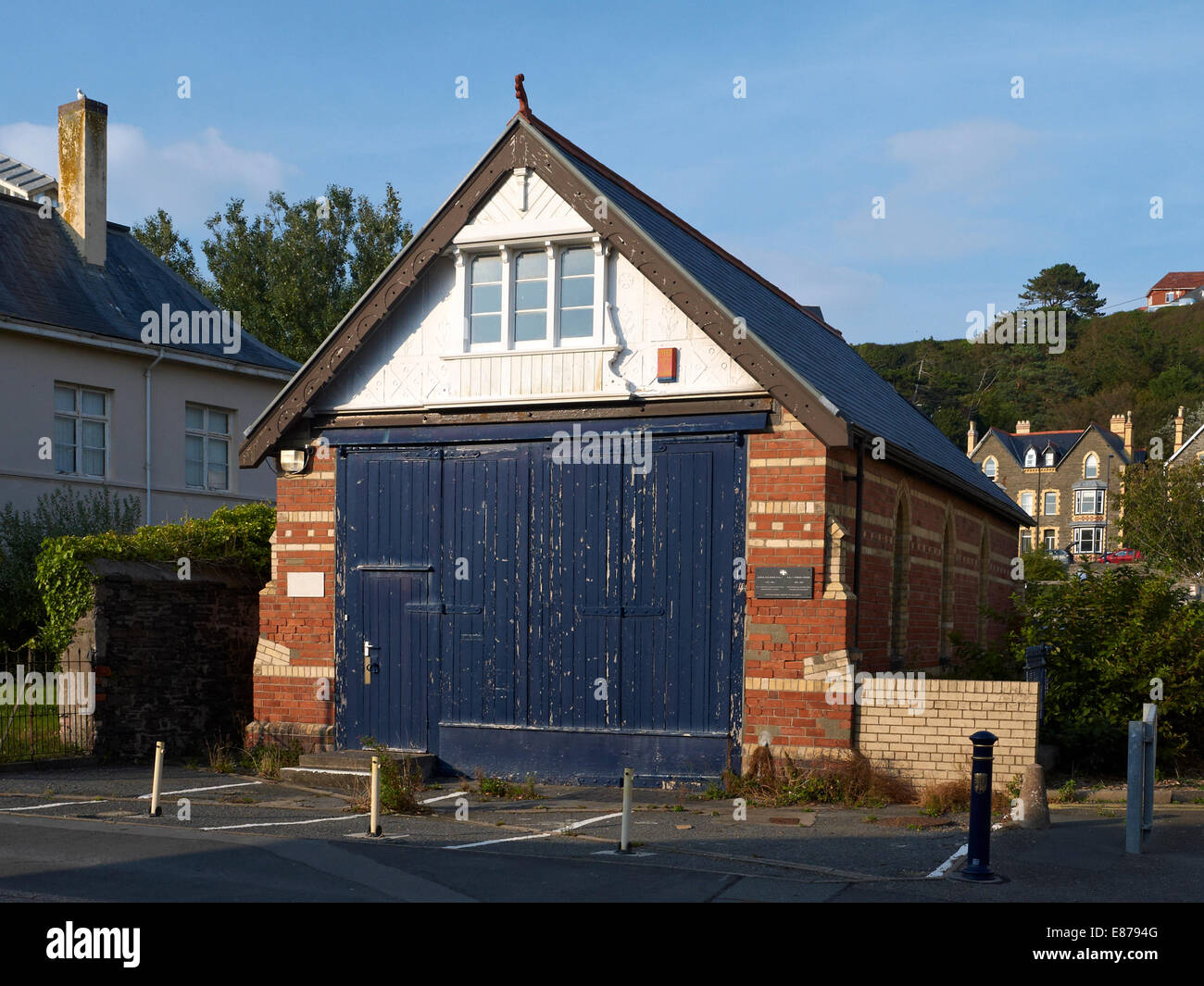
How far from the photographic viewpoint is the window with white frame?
14.7 m

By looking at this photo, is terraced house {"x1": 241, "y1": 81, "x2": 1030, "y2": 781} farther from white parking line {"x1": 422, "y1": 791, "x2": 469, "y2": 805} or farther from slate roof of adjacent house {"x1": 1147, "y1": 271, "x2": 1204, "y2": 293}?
slate roof of adjacent house {"x1": 1147, "y1": 271, "x2": 1204, "y2": 293}

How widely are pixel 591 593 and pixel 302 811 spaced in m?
4.04

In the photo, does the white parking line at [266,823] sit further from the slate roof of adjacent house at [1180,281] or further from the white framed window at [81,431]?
the slate roof of adjacent house at [1180,281]

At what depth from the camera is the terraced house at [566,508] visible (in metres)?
13.7

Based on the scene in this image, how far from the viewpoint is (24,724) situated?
49.3ft

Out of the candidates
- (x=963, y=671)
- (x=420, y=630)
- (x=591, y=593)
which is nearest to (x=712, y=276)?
(x=591, y=593)

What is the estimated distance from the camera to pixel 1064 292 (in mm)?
129875

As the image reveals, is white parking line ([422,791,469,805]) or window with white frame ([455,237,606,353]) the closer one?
white parking line ([422,791,469,805])

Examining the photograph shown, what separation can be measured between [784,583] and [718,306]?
3.09m

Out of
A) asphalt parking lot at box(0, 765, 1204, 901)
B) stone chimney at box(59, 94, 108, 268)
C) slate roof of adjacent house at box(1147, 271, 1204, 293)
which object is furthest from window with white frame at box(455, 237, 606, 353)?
slate roof of adjacent house at box(1147, 271, 1204, 293)

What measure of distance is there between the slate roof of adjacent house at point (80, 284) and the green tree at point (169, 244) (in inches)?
783

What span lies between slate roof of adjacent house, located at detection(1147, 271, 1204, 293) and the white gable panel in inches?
6736

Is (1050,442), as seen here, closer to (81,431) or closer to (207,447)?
(207,447)
